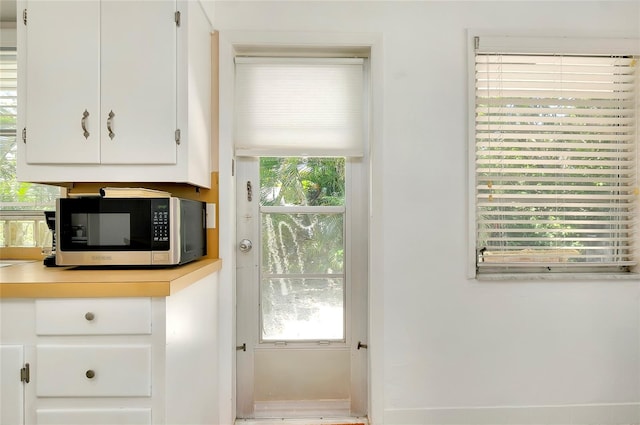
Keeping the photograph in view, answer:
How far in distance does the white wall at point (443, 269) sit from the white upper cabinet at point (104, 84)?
374 millimetres

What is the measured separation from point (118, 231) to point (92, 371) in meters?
0.51

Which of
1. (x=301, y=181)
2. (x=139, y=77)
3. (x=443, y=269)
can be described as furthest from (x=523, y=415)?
(x=139, y=77)

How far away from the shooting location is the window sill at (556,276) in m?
1.85

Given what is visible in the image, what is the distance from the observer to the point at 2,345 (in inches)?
45.5

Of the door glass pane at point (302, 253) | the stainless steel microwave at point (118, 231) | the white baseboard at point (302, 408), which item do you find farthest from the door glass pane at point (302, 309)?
the stainless steel microwave at point (118, 231)

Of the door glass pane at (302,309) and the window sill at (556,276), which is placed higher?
the window sill at (556,276)

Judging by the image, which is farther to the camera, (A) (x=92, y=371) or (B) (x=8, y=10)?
(B) (x=8, y=10)

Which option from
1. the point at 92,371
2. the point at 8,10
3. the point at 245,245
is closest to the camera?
the point at 92,371

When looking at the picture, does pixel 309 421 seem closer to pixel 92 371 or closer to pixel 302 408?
pixel 302 408

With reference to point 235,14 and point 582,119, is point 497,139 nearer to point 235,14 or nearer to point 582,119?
point 582,119

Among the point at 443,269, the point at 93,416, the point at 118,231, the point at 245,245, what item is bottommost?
the point at 93,416

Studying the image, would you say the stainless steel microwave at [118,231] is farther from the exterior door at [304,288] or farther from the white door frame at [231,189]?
the exterior door at [304,288]

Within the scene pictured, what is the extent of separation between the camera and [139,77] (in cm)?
146

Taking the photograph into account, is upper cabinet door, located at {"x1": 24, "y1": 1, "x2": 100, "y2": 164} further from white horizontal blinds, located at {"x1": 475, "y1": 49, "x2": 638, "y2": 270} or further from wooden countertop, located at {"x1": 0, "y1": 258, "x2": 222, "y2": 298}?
white horizontal blinds, located at {"x1": 475, "y1": 49, "x2": 638, "y2": 270}
